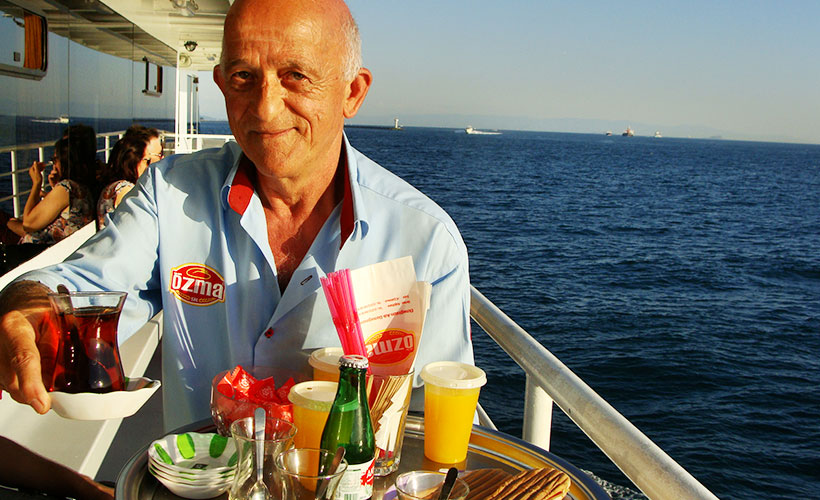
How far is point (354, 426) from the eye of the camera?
3.93ft

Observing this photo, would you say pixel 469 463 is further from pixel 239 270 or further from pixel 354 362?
pixel 239 270

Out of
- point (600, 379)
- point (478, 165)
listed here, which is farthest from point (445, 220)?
point (478, 165)

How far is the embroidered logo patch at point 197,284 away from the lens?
1.73 metres

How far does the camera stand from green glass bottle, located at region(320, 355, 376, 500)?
1.13 metres

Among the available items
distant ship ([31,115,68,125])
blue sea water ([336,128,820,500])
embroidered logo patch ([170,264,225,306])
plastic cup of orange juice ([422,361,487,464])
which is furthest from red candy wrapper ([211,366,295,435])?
blue sea water ([336,128,820,500])

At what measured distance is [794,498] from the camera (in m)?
11.2

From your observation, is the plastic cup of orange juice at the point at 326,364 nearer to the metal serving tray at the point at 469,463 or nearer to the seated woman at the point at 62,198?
the metal serving tray at the point at 469,463

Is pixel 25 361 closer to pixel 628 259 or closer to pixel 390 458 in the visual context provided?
pixel 390 458

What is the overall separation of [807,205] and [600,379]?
43.2 m

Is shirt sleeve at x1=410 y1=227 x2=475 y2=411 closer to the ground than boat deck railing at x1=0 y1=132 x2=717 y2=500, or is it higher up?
higher up

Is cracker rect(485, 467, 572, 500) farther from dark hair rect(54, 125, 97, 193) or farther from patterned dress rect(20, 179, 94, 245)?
dark hair rect(54, 125, 97, 193)

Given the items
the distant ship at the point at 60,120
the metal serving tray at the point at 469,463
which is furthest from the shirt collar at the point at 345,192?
the distant ship at the point at 60,120

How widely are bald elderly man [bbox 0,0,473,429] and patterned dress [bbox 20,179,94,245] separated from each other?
284 centimetres

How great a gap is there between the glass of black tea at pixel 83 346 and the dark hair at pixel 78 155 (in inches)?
154
